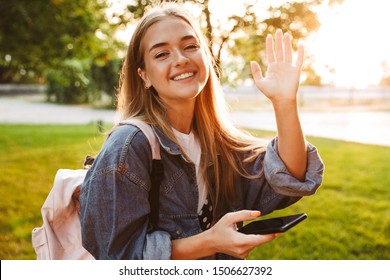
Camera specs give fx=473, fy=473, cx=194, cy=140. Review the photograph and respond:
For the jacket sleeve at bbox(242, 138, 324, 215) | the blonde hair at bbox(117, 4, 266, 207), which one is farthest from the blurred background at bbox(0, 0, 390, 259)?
the jacket sleeve at bbox(242, 138, 324, 215)

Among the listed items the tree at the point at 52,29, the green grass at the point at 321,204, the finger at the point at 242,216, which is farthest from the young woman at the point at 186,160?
the tree at the point at 52,29

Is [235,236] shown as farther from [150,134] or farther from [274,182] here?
[150,134]

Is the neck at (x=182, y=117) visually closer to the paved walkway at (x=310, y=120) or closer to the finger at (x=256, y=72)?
the finger at (x=256, y=72)

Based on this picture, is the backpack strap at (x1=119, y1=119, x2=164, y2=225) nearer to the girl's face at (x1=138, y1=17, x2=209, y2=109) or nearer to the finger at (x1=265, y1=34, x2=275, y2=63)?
the girl's face at (x1=138, y1=17, x2=209, y2=109)

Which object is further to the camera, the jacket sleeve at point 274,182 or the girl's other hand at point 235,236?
the jacket sleeve at point 274,182

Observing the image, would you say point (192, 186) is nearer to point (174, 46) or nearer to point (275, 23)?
point (174, 46)

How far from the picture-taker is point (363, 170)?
5.28 m

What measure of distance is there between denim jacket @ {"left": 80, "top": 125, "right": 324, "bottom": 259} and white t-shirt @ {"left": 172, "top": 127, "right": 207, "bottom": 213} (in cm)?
5

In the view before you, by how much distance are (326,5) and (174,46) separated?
1744 millimetres

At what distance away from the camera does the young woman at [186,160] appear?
1334mm

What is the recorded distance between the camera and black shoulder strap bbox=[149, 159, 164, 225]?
1407mm

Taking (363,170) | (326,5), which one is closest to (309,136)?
(363,170)

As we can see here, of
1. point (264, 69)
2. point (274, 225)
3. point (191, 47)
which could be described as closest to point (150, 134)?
point (191, 47)
